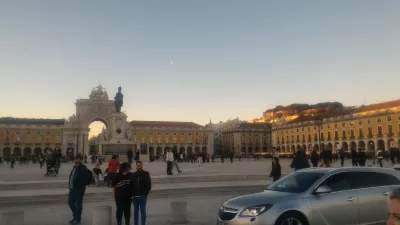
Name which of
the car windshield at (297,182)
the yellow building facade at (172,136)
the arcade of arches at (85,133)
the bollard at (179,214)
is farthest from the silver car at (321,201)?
the yellow building facade at (172,136)

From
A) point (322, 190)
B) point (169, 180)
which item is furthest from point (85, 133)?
point (322, 190)

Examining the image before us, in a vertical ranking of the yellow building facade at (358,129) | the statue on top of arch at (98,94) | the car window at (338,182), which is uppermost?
the statue on top of arch at (98,94)

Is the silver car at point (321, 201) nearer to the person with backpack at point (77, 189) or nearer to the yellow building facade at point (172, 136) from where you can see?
the person with backpack at point (77, 189)

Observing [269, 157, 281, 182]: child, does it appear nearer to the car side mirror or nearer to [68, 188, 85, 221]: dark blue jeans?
the car side mirror

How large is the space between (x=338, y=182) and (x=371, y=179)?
0.75 meters

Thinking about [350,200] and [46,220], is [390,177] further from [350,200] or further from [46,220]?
[46,220]

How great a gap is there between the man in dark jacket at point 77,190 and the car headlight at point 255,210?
4.73 metres

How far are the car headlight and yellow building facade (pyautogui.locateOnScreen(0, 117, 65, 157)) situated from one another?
106 meters

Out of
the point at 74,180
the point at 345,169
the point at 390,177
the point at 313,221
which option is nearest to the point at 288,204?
the point at 313,221

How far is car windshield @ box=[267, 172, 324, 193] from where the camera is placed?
7.10 m

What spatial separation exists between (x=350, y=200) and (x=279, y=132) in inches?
4108

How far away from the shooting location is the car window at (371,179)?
7.22 meters

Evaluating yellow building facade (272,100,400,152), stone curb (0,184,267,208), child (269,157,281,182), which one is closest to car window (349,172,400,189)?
child (269,157,281,182)

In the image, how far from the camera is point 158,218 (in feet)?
32.5
